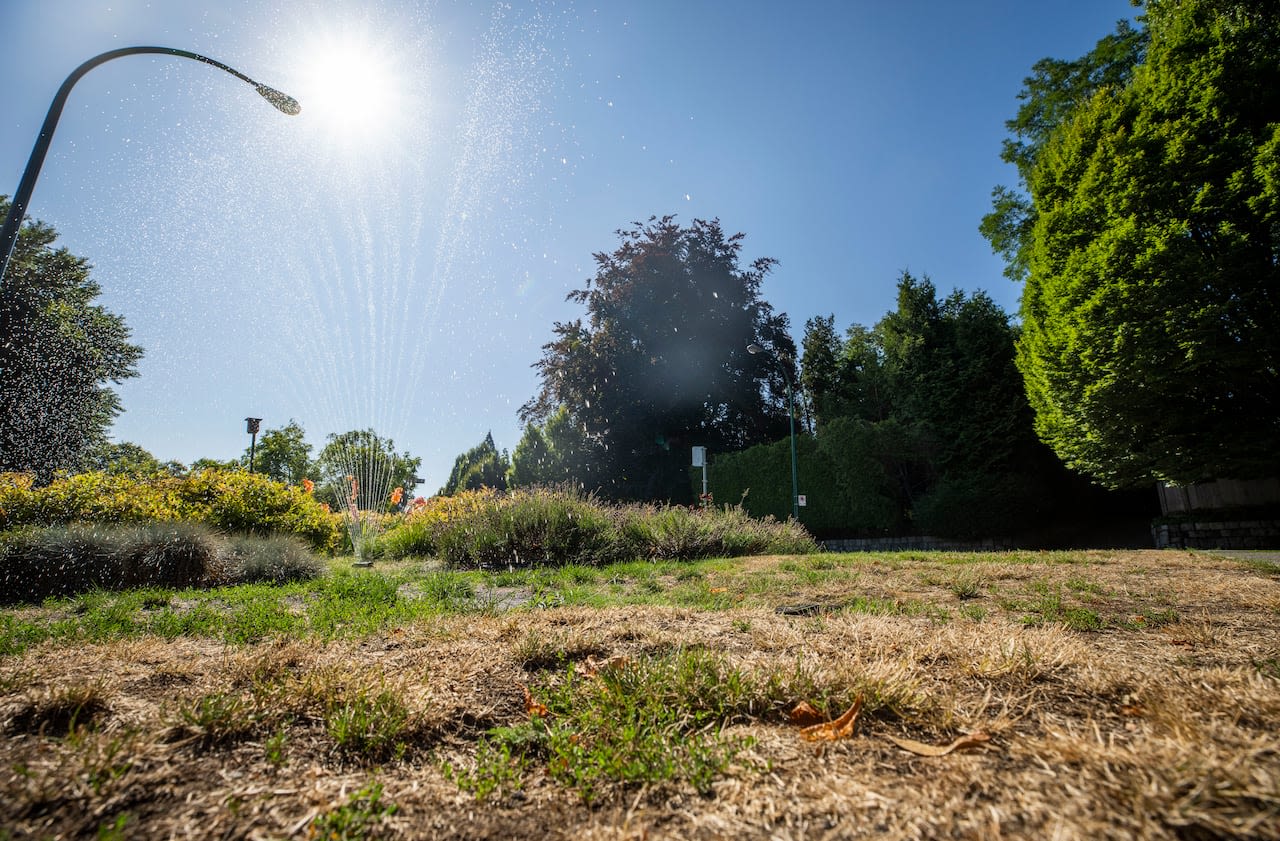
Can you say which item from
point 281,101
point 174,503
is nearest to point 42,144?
point 281,101

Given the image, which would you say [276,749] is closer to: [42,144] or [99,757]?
[99,757]

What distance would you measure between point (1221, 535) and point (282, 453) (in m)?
46.4

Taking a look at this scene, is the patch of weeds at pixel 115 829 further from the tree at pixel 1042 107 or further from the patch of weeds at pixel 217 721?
the tree at pixel 1042 107

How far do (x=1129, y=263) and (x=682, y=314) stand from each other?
17.2 meters

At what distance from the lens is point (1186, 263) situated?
9.28 metres

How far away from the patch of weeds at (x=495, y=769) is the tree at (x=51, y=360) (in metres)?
29.7

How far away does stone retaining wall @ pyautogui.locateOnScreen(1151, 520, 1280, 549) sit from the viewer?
11.0 metres

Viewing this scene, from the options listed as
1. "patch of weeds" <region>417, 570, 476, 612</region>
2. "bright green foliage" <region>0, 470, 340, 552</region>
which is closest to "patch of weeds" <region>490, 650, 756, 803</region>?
"patch of weeds" <region>417, 570, 476, 612</region>

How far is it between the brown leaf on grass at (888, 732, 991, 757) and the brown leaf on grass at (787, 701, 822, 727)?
29cm

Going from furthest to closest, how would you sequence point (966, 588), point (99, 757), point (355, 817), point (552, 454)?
point (552, 454) < point (966, 588) < point (99, 757) < point (355, 817)

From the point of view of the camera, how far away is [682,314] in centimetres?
2564

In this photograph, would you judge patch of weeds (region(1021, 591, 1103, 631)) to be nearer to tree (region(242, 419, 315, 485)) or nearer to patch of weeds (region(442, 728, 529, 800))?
patch of weeds (region(442, 728, 529, 800))

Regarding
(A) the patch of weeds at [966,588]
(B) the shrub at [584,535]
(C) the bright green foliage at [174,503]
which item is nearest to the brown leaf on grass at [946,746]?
(A) the patch of weeds at [966,588]

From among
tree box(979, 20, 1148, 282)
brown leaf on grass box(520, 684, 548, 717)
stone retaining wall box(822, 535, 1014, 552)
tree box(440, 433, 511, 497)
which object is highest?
tree box(979, 20, 1148, 282)
